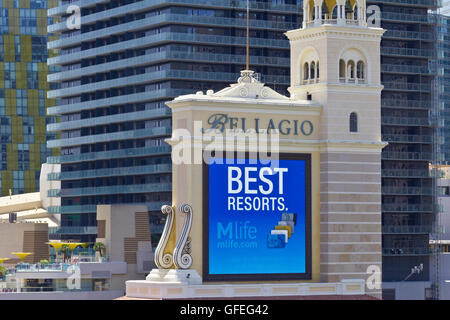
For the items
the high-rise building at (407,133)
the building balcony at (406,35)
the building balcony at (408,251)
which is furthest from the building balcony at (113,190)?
the building balcony at (406,35)

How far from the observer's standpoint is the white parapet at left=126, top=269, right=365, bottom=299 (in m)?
98.3

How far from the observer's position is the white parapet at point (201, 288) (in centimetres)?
9831

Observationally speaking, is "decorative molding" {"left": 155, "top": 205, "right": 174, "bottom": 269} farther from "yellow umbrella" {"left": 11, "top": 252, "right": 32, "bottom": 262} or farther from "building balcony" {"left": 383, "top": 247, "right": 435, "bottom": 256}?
"building balcony" {"left": 383, "top": 247, "right": 435, "bottom": 256}

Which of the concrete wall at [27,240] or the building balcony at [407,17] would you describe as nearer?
the concrete wall at [27,240]

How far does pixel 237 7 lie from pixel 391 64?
67.5 feet

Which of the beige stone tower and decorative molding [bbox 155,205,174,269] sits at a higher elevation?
the beige stone tower

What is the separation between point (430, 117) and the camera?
587 ft

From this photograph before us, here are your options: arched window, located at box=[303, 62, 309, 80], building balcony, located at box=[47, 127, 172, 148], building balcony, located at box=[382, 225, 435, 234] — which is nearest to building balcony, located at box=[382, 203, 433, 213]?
building balcony, located at box=[382, 225, 435, 234]

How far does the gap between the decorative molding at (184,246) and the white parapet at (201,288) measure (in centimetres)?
56

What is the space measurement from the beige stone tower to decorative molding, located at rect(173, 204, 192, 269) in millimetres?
10397

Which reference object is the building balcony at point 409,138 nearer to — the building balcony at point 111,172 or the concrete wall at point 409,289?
the concrete wall at point 409,289

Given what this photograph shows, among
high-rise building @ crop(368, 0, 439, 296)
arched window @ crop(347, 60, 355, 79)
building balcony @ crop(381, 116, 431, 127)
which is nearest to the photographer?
arched window @ crop(347, 60, 355, 79)
